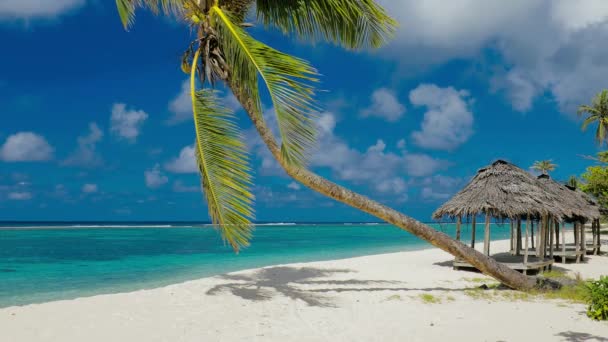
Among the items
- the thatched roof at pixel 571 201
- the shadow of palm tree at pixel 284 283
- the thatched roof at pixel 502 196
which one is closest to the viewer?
the shadow of palm tree at pixel 284 283

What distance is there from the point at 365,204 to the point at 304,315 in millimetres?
1859

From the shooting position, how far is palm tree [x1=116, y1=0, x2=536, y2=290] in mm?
5250

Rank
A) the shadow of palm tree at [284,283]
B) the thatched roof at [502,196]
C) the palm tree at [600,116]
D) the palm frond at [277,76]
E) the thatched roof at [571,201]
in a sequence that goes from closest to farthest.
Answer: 1. the palm frond at [277,76]
2. the shadow of palm tree at [284,283]
3. the thatched roof at [502,196]
4. the thatched roof at [571,201]
5. the palm tree at [600,116]

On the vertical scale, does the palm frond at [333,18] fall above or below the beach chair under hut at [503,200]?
above

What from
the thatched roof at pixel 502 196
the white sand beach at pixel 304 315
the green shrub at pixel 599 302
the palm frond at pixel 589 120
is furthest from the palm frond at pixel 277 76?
the palm frond at pixel 589 120

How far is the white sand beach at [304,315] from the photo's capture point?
584cm

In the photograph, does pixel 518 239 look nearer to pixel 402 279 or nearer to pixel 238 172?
pixel 402 279

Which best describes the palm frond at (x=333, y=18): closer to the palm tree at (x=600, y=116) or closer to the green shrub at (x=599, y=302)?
the green shrub at (x=599, y=302)

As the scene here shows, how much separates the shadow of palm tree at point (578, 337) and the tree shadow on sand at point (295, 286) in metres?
3.26

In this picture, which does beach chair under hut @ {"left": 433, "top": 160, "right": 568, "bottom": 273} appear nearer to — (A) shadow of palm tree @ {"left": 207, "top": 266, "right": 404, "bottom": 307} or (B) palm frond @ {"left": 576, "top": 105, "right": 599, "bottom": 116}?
(A) shadow of palm tree @ {"left": 207, "top": 266, "right": 404, "bottom": 307}

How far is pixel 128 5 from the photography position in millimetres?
6809

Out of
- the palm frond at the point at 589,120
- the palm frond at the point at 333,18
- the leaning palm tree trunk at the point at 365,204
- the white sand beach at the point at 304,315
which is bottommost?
the white sand beach at the point at 304,315

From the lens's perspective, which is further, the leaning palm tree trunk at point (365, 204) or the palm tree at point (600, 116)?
the palm tree at point (600, 116)

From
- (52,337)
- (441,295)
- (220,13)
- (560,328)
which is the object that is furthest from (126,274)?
(560,328)
